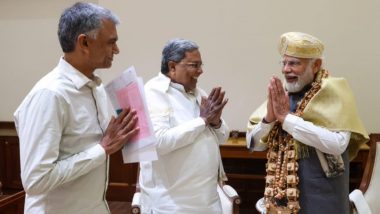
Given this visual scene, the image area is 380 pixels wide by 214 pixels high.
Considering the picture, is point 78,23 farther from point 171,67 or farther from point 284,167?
point 284,167

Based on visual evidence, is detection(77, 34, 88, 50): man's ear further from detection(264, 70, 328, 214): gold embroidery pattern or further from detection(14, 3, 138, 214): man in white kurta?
detection(264, 70, 328, 214): gold embroidery pattern

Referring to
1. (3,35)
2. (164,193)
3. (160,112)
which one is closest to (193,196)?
(164,193)

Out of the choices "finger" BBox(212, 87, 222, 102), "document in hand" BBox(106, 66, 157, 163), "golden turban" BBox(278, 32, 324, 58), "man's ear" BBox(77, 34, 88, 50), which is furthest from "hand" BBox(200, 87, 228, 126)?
"man's ear" BBox(77, 34, 88, 50)

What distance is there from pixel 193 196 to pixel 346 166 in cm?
71

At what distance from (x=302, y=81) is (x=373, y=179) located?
153 centimetres

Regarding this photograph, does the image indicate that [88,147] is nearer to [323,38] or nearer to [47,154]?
[47,154]

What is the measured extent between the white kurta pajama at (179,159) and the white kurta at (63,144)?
46 centimetres

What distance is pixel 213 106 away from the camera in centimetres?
181

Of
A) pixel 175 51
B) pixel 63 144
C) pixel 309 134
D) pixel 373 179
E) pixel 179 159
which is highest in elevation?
pixel 175 51

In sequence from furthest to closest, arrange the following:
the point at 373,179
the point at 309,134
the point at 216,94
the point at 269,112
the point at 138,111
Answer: the point at 373,179
the point at 216,94
the point at 269,112
the point at 309,134
the point at 138,111

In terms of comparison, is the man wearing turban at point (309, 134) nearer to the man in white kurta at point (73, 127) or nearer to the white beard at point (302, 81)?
Result: the white beard at point (302, 81)

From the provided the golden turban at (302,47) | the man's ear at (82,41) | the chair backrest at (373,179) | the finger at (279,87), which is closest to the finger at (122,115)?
the man's ear at (82,41)

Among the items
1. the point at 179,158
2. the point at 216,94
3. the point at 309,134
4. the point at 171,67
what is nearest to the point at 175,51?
the point at 171,67

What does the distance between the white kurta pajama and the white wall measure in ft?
6.09
